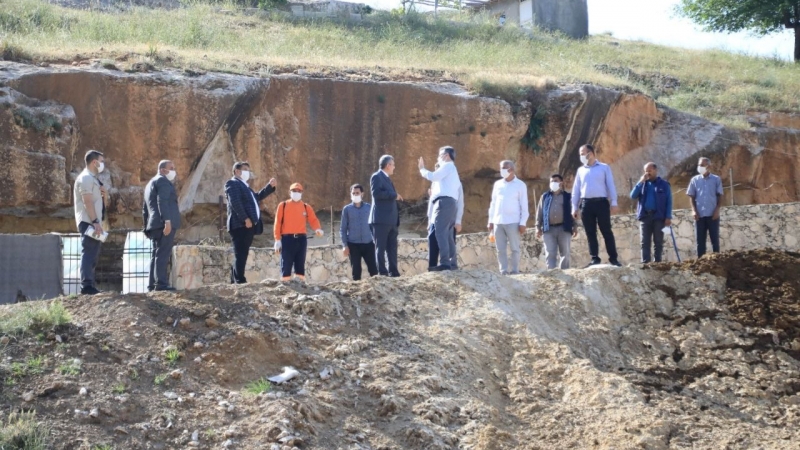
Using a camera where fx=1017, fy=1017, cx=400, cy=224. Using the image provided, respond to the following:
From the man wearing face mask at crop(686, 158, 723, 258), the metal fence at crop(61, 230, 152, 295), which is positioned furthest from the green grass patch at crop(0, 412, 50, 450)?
the man wearing face mask at crop(686, 158, 723, 258)

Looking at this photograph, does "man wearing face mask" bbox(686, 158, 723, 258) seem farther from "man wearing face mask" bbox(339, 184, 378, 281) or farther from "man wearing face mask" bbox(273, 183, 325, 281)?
"man wearing face mask" bbox(273, 183, 325, 281)

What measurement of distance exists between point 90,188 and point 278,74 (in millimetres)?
9408

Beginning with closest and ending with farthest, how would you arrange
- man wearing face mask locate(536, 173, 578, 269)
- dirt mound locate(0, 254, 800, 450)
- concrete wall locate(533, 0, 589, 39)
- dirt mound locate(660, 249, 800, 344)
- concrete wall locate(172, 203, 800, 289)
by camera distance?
1. dirt mound locate(0, 254, 800, 450)
2. dirt mound locate(660, 249, 800, 344)
3. man wearing face mask locate(536, 173, 578, 269)
4. concrete wall locate(172, 203, 800, 289)
5. concrete wall locate(533, 0, 589, 39)

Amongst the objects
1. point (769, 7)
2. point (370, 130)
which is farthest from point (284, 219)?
point (769, 7)

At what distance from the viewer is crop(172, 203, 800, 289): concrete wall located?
1502 centimetres

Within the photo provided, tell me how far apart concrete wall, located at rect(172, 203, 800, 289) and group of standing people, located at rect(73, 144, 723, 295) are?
2.46 metres

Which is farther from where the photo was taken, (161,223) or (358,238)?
(358,238)

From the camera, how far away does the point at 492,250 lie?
15.5 meters

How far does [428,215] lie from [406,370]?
3.21 metres

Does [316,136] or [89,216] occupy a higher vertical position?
[316,136]

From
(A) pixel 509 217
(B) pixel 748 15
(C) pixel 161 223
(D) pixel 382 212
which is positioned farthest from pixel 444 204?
(B) pixel 748 15

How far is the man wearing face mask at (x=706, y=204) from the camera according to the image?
44.0ft

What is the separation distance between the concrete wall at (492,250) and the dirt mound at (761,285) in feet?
13.0

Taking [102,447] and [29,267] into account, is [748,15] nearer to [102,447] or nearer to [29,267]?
[29,267]
